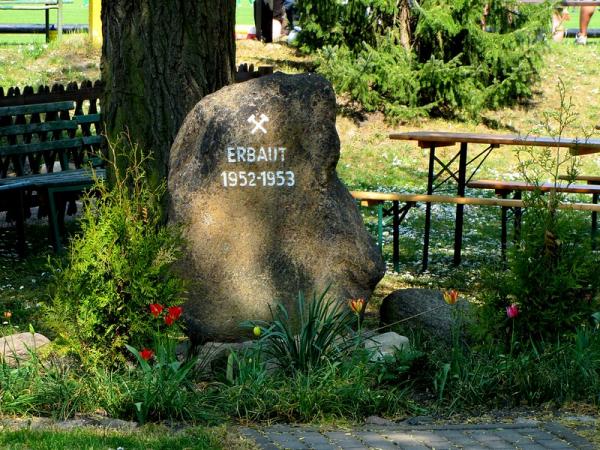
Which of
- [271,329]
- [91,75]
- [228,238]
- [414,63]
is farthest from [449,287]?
[91,75]

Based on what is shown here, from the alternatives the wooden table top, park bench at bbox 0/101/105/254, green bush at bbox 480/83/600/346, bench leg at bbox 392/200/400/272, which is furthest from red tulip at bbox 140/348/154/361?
the wooden table top

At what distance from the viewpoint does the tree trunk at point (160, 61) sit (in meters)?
8.95

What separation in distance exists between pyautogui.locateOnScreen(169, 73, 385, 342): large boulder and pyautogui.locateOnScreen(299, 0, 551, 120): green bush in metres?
9.21

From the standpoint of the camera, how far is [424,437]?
17.9 feet

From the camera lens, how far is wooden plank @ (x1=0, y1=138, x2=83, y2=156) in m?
11.4

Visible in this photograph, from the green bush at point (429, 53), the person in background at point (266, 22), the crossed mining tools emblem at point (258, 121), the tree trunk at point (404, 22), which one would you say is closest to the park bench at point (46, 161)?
the crossed mining tools emblem at point (258, 121)

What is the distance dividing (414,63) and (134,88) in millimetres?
8358

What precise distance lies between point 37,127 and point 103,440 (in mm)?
7107

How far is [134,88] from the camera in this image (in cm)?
911

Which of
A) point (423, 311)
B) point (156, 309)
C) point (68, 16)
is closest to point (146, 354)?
point (156, 309)

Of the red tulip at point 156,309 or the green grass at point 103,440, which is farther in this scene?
the red tulip at point 156,309

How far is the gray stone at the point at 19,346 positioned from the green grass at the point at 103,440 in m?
1.10

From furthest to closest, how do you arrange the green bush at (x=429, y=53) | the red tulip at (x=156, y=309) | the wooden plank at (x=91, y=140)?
the green bush at (x=429, y=53)
the wooden plank at (x=91, y=140)
the red tulip at (x=156, y=309)

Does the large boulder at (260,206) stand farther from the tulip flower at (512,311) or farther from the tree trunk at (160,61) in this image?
the tree trunk at (160,61)
